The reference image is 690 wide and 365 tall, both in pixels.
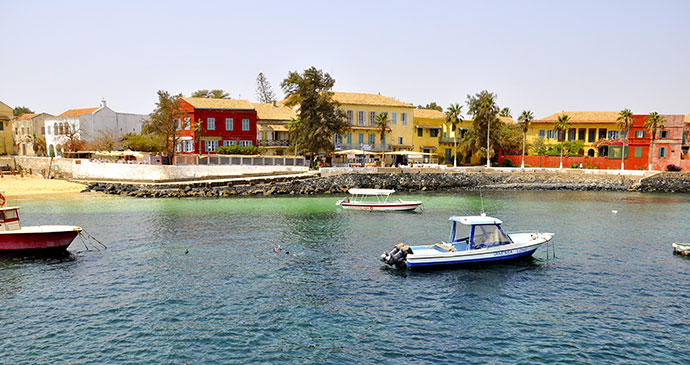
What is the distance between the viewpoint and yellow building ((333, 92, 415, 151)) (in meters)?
81.5

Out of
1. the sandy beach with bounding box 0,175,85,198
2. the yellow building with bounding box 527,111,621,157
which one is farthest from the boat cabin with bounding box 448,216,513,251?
the yellow building with bounding box 527,111,621,157

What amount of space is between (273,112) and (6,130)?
5851cm

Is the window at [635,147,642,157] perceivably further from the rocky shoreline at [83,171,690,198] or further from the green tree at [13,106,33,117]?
the green tree at [13,106,33,117]

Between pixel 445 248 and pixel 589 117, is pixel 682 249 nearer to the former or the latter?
pixel 445 248

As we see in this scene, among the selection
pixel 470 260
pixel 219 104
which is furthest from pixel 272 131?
pixel 470 260

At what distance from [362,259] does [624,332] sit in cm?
1381

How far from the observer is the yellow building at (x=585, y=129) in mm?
83250

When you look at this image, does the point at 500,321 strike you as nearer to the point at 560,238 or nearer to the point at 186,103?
the point at 560,238

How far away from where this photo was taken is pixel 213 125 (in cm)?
7506

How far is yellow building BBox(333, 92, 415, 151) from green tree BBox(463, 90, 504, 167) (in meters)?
11.3

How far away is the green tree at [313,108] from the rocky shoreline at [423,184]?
21.5ft

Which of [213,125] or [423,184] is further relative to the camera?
[213,125]

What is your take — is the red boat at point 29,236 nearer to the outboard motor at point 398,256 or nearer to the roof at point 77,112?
the outboard motor at point 398,256

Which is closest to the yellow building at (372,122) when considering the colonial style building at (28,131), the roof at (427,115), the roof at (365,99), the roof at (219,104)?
the roof at (365,99)
